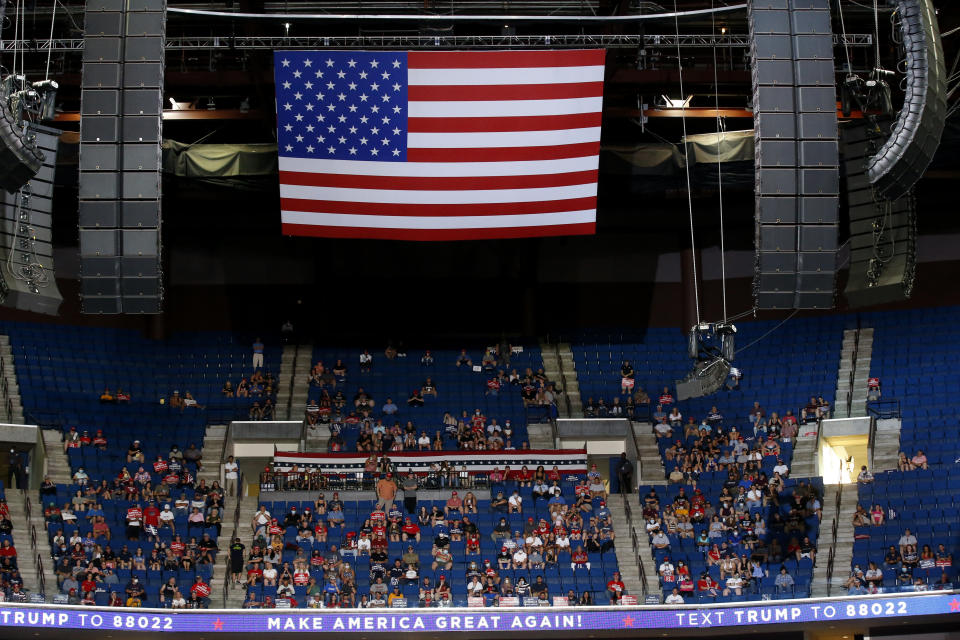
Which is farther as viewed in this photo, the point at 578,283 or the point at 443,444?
the point at 578,283

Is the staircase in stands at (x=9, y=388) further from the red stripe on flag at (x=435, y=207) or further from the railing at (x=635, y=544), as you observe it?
the railing at (x=635, y=544)

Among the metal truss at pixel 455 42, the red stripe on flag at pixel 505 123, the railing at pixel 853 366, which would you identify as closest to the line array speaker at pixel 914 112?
the metal truss at pixel 455 42

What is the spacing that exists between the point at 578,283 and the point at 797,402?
8086 mm

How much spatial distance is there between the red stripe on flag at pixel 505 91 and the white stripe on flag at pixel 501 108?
0.28 ft

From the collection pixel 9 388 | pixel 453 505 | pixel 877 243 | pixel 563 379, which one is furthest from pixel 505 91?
pixel 9 388

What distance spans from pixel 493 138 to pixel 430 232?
2.92 metres

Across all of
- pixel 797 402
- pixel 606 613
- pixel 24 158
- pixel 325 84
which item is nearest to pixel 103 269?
pixel 24 158

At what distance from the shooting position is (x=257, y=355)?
38531 mm

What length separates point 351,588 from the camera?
2786 centimetres

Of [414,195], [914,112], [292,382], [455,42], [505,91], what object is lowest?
[292,382]

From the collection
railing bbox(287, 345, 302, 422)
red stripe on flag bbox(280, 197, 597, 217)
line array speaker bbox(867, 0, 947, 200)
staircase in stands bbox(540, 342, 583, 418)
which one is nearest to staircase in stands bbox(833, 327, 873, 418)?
staircase in stands bbox(540, 342, 583, 418)

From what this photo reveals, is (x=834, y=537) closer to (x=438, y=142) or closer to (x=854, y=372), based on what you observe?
(x=854, y=372)

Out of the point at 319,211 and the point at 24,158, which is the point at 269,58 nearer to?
the point at 319,211

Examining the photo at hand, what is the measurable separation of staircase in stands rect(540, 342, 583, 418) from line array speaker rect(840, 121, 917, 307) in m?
14.5
